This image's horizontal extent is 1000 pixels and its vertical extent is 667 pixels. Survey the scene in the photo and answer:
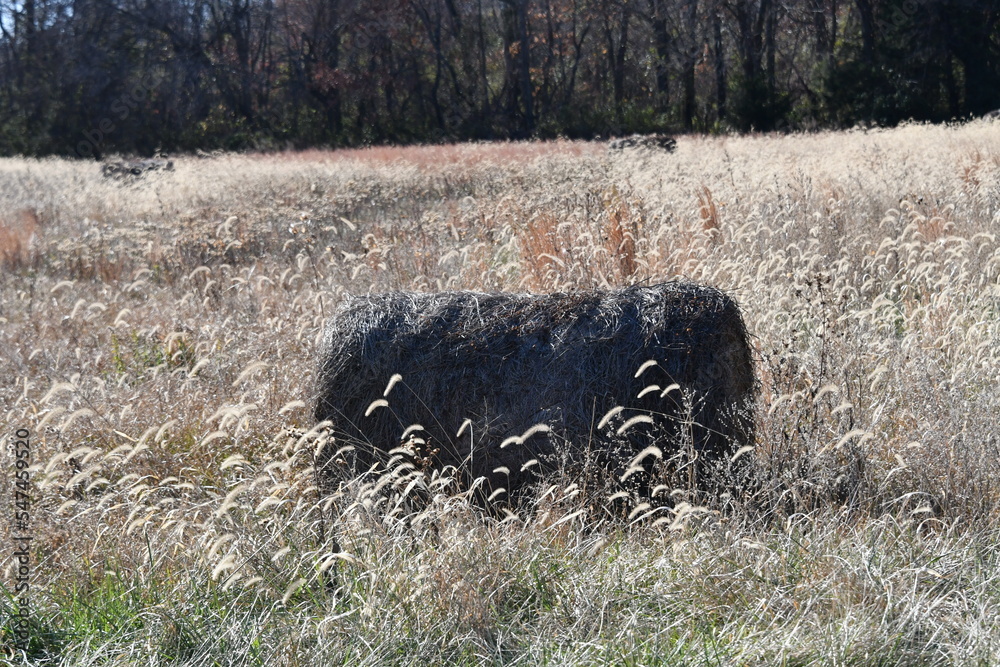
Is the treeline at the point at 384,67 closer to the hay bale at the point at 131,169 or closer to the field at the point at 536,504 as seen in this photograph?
the hay bale at the point at 131,169

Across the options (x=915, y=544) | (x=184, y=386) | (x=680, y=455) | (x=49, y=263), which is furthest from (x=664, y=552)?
(x=49, y=263)

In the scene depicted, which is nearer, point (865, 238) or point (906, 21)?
point (865, 238)

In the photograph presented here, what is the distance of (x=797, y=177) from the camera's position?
31.6 feet

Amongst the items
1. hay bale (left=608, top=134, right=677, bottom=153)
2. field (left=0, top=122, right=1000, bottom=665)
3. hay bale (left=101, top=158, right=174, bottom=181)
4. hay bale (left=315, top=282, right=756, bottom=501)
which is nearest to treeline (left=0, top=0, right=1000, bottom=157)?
hay bale (left=608, top=134, right=677, bottom=153)

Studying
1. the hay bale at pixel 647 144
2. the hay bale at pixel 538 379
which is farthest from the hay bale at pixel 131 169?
the hay bale at pixel 538 379

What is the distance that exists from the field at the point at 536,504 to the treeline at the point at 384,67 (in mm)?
28816

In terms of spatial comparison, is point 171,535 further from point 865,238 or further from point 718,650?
point 865,238

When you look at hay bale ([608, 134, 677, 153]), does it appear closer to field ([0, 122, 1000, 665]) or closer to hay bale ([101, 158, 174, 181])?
hay bale ([101, 158, 174, 181])

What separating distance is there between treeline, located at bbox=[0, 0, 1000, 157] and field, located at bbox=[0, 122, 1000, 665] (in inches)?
1134

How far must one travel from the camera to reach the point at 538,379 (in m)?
3.69

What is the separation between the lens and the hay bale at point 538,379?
143 inches

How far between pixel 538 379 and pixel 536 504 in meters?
0.51

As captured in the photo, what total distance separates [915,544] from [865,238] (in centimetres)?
445

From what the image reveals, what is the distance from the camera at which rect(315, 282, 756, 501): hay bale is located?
3.64 metres
